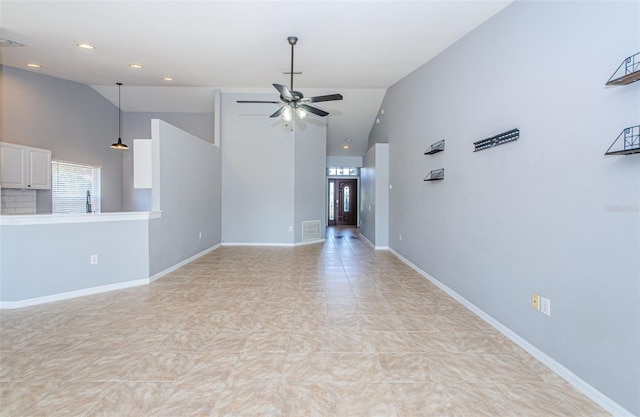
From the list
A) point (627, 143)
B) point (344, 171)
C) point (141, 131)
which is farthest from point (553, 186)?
point (344, 171)

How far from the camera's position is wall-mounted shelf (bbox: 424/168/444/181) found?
4.07 metres

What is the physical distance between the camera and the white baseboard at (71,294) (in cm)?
330

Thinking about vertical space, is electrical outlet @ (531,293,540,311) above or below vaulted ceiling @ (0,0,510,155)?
below

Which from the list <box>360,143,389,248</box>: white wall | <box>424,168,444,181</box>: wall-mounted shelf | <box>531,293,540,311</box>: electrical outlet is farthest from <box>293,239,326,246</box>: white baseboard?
<box>531,293,540,311</box>: electrical outlet

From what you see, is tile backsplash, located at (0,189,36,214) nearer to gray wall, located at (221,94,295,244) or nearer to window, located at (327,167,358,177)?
gray wall, located at (221,94,295,244)

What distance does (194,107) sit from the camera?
7.80 m

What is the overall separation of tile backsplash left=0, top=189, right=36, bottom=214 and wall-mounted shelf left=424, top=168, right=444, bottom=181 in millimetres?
Answer: 7068

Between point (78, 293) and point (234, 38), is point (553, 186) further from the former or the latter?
point (78, 293)

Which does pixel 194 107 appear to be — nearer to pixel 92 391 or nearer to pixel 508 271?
pixel 92 391

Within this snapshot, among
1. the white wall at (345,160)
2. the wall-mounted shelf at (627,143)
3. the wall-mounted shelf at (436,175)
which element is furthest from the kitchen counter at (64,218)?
the white wall at (345,160)

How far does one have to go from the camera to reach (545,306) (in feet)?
7.43

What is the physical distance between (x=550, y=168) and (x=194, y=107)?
794 cm

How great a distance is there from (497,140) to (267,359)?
2.85 metres

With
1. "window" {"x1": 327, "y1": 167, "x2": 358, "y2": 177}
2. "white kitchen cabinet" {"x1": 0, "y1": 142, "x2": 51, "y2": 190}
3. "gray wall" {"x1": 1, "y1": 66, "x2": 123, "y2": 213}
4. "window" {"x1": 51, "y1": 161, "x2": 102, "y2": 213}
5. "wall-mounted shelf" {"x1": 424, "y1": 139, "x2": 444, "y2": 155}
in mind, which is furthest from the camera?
"window" {"x1": 327, "y1": 167, "x2": 358, "y2": 177}
